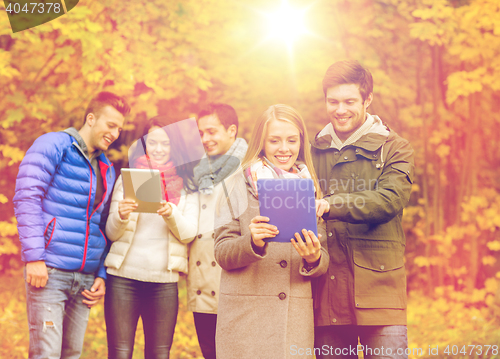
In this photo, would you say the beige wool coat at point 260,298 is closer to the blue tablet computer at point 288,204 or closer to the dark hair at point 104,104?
the blue tablet computer at point 288,204

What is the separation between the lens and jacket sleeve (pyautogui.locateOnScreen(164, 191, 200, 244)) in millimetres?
2721

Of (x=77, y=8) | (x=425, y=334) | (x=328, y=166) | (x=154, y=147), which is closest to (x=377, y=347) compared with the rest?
(x=328, y=166)

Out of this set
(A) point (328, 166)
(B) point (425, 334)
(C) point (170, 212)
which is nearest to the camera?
(A) point (328, 166)

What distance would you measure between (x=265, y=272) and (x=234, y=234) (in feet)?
0.80

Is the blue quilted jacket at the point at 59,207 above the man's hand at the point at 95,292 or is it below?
above

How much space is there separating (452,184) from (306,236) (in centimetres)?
465

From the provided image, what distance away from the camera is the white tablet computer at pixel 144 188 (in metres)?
2.41

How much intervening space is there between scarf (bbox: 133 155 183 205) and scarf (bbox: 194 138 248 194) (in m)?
0.12

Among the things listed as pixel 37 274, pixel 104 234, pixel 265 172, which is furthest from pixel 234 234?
pixel 37 274

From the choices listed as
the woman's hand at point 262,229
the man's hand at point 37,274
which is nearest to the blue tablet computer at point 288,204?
the woman's hand at point 262,229

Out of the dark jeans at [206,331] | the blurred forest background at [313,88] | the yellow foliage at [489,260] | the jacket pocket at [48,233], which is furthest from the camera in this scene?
the yellow foliage at [489,260]

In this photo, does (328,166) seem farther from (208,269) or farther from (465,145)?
(465,145)

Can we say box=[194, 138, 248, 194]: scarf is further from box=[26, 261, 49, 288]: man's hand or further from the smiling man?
box=[26, 261, 49, 288]: man's hand

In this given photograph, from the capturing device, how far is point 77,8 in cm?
379
